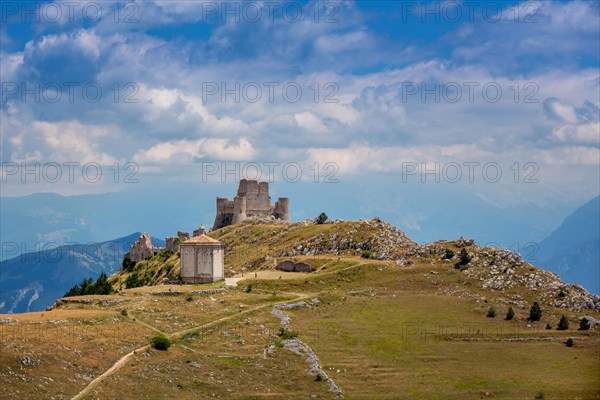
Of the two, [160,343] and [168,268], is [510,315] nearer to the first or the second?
[160,343]

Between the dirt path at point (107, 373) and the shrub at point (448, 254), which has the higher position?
the shrub at point (448, 254)

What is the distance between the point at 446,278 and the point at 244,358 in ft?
142

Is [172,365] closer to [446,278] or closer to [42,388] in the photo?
[42,388]

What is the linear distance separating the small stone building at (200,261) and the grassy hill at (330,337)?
595 centimetres

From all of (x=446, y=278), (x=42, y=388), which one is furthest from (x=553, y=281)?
(x=42, y=388)

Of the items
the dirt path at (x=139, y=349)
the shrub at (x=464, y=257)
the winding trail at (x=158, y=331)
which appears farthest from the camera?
the shrub at (x=464, y=257)

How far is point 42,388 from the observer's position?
238 ft

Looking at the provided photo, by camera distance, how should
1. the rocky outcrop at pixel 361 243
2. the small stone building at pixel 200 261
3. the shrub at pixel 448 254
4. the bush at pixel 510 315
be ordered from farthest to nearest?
the rocky outcrop at pixel 361 243 < the shrub at pixel 448 254 < the small stone building at pixel 200 261 < the bush at pixel 510 315

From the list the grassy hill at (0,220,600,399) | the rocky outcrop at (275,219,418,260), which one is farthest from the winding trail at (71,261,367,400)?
the rocky outcrop at (275,219,418,260)

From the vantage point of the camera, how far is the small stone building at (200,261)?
388ft

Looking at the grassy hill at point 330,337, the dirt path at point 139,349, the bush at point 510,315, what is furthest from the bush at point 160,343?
the bush at point 510,315

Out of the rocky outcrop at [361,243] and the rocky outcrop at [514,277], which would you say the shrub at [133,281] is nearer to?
the rocky outcrop at [361,243]

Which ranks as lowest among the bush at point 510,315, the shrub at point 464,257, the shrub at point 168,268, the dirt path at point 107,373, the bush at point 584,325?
the dirt path at point 107,373

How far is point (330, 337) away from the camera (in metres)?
95.0
